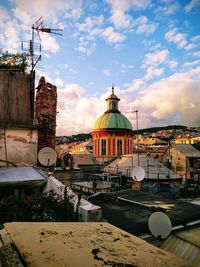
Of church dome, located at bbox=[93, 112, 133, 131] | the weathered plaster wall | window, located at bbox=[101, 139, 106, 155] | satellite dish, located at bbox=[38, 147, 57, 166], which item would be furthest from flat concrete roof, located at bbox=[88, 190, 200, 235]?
window, located at bbox=[101, 139, 106, 155]

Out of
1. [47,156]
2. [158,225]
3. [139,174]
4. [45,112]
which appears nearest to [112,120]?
[139,174]

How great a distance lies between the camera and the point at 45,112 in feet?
48.6

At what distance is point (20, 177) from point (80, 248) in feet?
24.8

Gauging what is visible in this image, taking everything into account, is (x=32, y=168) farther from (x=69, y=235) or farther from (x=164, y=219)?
(x=69, y=235)

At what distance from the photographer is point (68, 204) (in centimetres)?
866

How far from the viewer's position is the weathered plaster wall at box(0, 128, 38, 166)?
13.6 m

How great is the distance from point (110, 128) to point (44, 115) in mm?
37326

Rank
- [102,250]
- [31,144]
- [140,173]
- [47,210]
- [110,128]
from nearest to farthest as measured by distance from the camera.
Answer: [102,250] → [47,210] → [31,144] → [140,173] → [110,128]

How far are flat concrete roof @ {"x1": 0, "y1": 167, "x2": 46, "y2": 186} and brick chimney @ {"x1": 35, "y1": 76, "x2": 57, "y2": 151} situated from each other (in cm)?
335

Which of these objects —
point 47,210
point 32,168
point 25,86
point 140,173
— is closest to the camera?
point 47,210

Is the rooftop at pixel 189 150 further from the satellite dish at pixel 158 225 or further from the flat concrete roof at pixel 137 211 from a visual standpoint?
the satellite dish at pixel 158 225

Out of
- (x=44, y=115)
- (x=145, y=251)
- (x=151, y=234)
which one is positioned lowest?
(x=151, y=234)

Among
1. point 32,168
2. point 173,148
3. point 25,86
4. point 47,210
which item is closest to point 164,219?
point 47,210

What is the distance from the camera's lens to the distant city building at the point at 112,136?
169 ft
